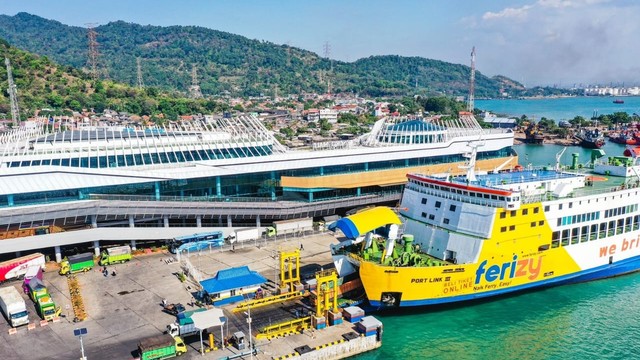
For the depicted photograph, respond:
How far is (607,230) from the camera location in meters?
33.6

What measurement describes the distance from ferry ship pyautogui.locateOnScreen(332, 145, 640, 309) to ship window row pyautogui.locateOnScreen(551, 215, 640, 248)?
71 millimetres

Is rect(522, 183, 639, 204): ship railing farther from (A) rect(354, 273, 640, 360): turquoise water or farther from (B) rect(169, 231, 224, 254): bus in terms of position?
(B) rect(169, 231, 224, 254): bus

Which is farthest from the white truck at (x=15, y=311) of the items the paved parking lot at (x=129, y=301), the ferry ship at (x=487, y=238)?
the ferry ship at (x=487, y=238)

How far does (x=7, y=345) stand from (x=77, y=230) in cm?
1288

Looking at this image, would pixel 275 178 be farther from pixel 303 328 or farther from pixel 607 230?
pixel 607 230

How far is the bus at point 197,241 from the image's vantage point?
126ft

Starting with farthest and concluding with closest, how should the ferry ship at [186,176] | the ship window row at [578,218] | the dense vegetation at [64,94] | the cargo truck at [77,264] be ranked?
the dense vegetation at [64,94] → the ferry ship at [186,176] → the cargo truck at [77,264] → the ship window row at [578,218]

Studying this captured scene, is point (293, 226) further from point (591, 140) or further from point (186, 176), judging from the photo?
point (591, 140)

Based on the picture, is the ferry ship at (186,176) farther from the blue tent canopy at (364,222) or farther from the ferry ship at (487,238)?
the blue tent canopy at (364,222)

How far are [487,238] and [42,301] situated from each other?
26504mm

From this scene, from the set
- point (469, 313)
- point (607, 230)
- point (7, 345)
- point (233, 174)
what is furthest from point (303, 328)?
point (607, 230)

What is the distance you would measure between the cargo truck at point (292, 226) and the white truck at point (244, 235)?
70.6 inches

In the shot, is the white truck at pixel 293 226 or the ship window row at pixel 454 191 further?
the white truck at pixel 293 226

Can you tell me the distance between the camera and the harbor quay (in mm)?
23438
